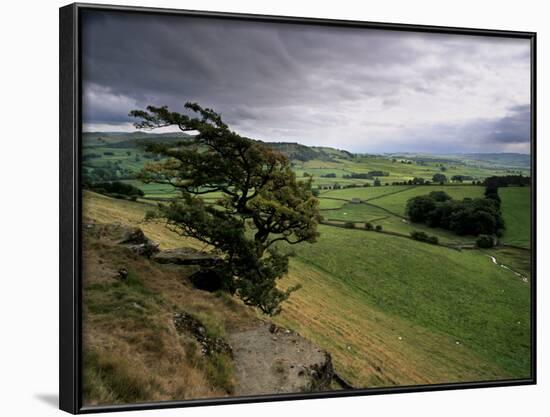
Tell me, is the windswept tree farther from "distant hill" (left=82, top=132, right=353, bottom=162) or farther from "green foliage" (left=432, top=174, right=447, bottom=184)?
"green foliage" (left=432, top=174, right=447, bottom=184)

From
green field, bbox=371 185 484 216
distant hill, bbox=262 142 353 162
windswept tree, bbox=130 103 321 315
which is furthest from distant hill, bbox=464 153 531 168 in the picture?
windswept tree, bbox=130 103 321 315

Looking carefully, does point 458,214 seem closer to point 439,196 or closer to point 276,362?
point 439,196

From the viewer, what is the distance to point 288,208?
10.4 meters

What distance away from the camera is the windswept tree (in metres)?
9.85

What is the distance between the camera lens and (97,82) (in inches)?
360

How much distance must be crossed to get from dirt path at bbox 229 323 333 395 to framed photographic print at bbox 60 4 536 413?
27mm

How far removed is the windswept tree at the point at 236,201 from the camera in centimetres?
985

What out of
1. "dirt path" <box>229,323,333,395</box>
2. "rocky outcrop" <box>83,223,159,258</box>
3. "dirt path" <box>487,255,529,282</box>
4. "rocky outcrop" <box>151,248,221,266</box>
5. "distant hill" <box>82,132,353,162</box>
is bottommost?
"dirt path" <box>229,323,333,395</box>

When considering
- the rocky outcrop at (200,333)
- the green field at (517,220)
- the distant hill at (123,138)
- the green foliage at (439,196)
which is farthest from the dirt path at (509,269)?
the distant hill at (123,138)

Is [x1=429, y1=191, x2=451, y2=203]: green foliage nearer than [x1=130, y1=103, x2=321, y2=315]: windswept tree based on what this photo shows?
No

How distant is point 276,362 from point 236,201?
6.69 feet

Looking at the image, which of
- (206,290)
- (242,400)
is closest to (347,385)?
(242,400)

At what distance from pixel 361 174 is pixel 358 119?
787 mm

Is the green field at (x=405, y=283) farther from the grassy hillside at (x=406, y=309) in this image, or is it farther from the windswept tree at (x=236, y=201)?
the windswept tree at (x=236, y=201)
